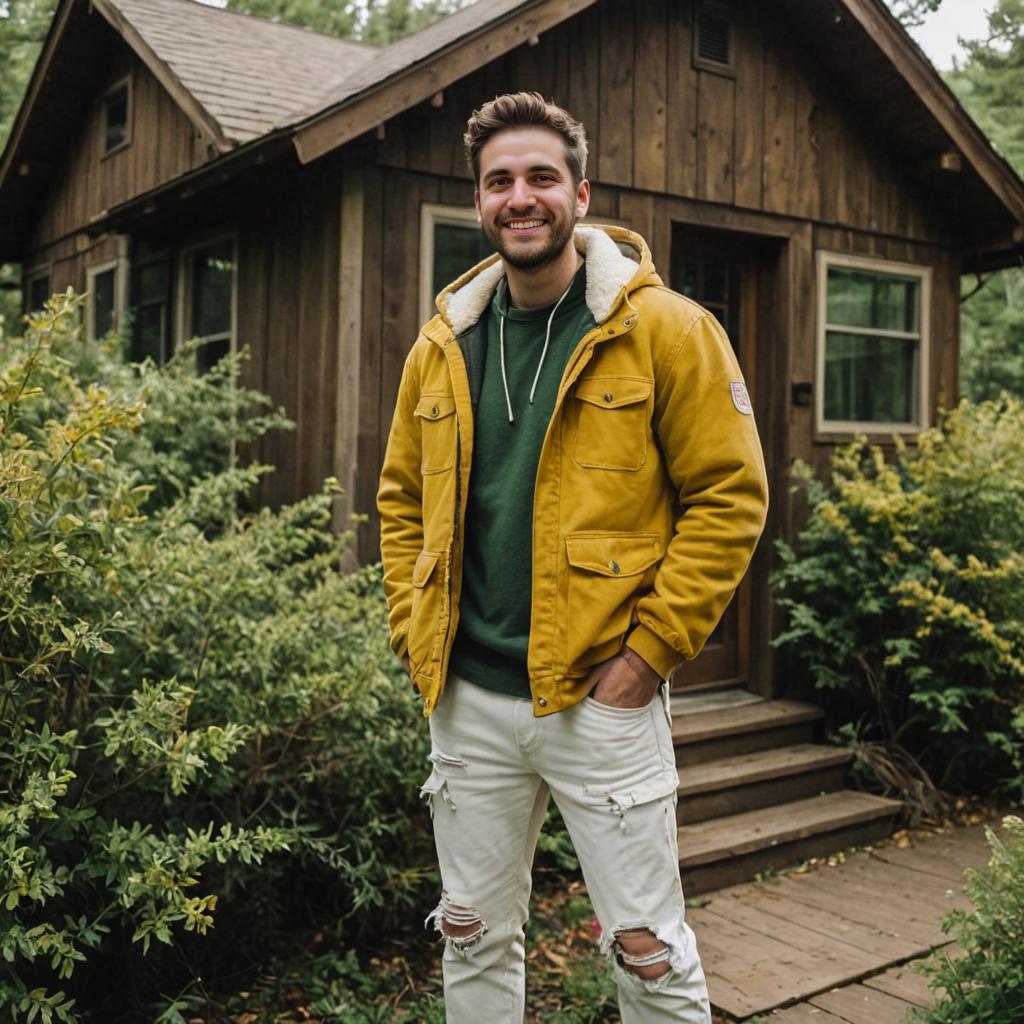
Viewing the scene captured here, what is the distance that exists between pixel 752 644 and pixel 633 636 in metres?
5.03

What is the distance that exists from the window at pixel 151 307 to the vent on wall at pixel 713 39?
150 inches

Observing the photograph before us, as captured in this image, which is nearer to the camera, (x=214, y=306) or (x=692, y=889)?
(x=692, y=889)

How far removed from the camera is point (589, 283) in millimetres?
2709

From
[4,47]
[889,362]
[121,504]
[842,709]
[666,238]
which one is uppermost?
[4,47]

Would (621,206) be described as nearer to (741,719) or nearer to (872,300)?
(872,300)

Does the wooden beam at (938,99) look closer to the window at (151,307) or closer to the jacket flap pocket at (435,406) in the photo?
the window at (151,307)

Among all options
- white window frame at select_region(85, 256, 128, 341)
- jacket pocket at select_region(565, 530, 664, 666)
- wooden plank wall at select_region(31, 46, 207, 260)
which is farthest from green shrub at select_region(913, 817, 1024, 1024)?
white window frame at select_region(85, 256, 128, 341)

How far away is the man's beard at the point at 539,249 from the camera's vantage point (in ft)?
8.69

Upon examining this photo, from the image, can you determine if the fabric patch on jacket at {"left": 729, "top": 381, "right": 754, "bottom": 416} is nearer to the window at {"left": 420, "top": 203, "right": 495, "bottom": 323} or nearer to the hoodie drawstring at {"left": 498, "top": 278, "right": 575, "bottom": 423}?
the hoodie drawstring at {"left": 498, "top": 278, "right": 575, "bottom": 423}

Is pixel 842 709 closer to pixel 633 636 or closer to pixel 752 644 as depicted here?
pixel 752 644

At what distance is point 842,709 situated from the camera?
7.21 meters

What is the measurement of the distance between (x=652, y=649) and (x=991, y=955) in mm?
1675

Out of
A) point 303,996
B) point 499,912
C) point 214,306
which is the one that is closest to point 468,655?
point 499,912

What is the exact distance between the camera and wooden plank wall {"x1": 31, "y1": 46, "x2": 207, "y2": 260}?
8102 millimetres
